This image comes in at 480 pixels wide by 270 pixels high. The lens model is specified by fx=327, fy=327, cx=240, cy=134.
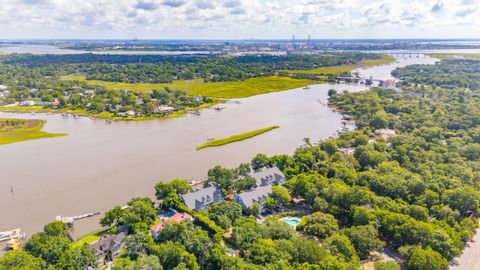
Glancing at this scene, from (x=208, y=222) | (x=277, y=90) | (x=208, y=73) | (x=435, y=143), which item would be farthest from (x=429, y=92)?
(x=208, y=222)

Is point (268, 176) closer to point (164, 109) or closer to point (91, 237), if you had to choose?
point (91, 237)

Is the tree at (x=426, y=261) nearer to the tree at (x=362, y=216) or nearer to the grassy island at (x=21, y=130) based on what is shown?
the tree at (x=362, y=216)

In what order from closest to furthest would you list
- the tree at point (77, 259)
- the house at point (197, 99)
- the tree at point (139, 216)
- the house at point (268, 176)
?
the tree at point (77, 259), the tree at point (139, 216), the house at point (268, 176), the house at point (197, 99)

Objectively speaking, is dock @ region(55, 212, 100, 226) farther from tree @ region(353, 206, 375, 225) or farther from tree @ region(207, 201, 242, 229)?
tree @ region(353, 206, 375, 225)

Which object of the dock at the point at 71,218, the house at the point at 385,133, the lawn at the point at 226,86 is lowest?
the dock at the point at 71,218

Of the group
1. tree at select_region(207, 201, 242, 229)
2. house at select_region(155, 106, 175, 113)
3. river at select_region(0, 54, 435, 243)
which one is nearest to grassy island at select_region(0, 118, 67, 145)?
river at select_region(0, 54, 435, 243)

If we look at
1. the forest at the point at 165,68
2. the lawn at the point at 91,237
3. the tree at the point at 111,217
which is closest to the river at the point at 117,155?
the lawn at the point at 91,237
